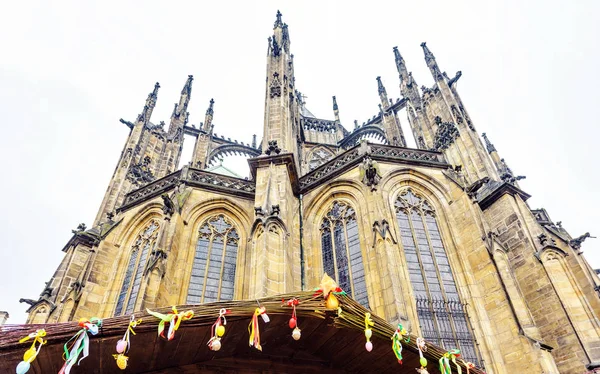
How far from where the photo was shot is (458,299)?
437 inches

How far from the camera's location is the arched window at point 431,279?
403 inches

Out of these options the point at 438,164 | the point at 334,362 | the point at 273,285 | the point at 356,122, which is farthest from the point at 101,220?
the point at 356,122

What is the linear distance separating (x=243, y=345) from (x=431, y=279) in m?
8.87

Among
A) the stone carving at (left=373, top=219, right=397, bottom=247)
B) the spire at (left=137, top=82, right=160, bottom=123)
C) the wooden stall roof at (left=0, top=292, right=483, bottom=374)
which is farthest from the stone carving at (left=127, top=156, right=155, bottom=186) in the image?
the wooden stall roof at (left=0, top=292, right=483, bottom=374)

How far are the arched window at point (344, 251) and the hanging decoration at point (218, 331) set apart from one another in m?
8.42

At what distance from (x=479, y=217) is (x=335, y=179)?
196 inches

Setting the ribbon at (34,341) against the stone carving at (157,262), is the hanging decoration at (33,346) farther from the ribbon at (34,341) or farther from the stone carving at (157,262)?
the stone carving at (157,262)

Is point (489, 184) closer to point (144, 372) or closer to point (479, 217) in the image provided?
point (479, 217)

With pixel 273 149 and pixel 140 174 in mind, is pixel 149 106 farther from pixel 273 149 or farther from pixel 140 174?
pixel 273 149

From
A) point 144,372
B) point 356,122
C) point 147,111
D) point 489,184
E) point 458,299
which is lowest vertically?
point 144,372

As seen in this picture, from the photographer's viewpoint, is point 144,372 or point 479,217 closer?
point 144,372

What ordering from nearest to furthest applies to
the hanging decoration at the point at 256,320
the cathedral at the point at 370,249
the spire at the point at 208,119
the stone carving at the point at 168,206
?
the hanging decoration at the point at 256,320, the cathedral at the point at 370,249, the stone carving at the point at 168,206, the spire at the point at 208,119

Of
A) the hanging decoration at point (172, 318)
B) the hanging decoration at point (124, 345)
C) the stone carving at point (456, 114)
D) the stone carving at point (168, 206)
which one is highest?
the stone carving at point (456, 114)

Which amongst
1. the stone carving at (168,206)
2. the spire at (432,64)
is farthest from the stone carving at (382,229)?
the spire at (432,64)
